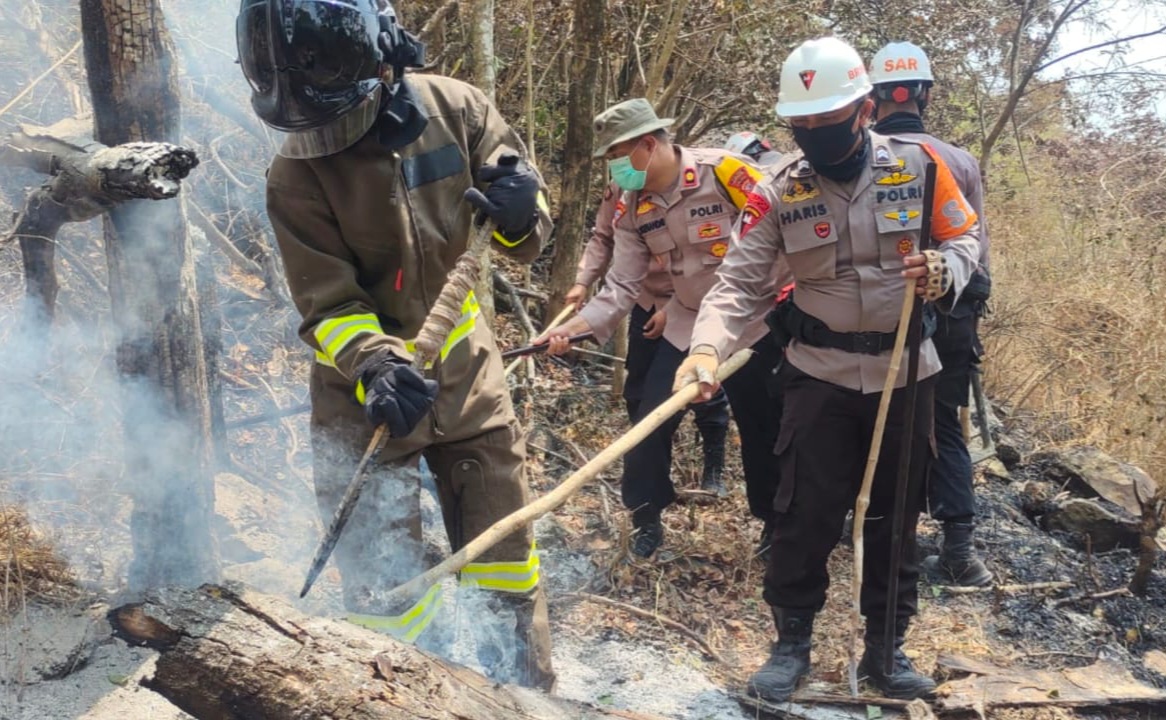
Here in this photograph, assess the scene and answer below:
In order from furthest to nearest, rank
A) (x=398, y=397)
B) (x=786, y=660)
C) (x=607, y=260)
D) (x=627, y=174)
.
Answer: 1. (x=607, y=260)
2. (x=627, y=174)
3. (x=786, y=660)
4. (x=398, y=397)

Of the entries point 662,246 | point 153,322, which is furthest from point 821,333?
point 153,322

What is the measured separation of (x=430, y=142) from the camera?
2869mm

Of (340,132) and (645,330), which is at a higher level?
(340,132)

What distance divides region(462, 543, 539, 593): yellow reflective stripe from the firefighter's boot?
4 cm

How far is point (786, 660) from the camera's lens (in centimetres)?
358

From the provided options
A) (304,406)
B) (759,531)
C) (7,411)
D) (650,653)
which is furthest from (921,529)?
(7,411)

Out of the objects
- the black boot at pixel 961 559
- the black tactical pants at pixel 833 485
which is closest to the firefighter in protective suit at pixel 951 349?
the black boot at pixel 961 559

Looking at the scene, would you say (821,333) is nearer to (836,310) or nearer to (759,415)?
(836,310)

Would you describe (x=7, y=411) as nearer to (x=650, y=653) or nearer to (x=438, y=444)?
(x=438, y=444)

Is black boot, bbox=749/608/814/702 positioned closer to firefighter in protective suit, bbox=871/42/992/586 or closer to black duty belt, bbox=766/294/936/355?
black duty belt, bbox=766/294/936/355

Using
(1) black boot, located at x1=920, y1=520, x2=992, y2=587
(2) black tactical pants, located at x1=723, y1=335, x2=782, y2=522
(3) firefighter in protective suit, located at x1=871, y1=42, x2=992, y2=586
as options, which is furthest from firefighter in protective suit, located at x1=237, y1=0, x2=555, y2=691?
(1) black boot, located at x1=920, y1=520, x2=992, y2=587

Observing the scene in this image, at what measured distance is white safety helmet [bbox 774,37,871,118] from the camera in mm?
3145

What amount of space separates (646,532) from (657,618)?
683 mm

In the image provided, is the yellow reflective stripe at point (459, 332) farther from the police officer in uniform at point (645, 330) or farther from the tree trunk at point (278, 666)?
the police officer in uniform at point (645, 330)
